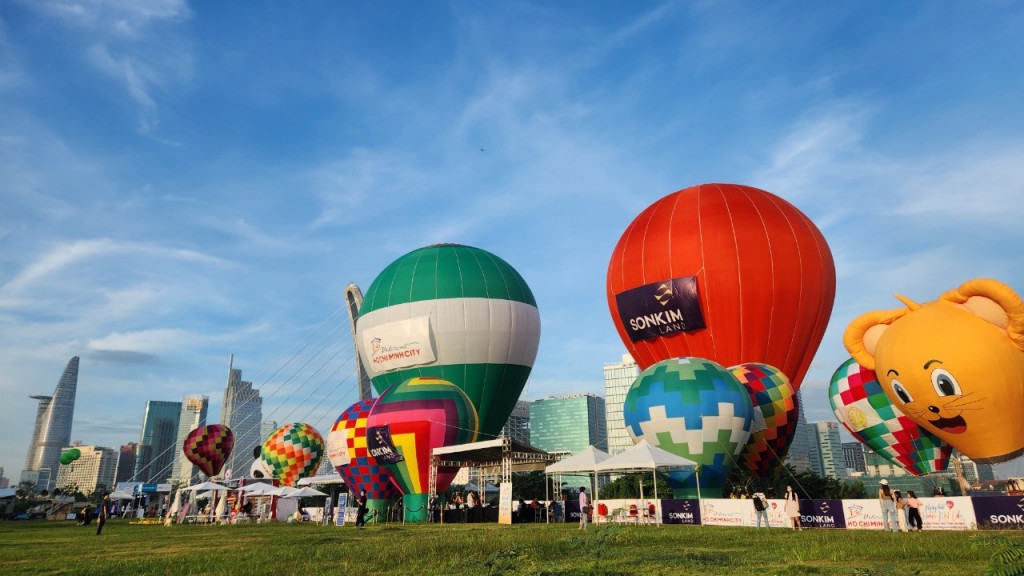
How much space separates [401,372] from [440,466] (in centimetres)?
868

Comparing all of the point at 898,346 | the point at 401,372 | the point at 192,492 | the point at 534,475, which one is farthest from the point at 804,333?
the point at 534,475

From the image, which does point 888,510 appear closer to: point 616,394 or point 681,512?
point 681,512

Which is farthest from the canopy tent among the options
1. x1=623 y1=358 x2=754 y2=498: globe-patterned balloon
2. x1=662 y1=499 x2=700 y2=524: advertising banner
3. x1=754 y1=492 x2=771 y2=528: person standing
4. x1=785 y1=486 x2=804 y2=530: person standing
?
x1=785 y1=486 x2=804 y2=530: person standing

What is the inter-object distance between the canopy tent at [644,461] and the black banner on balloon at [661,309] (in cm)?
792

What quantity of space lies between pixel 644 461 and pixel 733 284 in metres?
10.5

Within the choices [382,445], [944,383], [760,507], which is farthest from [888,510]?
[382,445]

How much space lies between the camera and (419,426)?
91.9 feet

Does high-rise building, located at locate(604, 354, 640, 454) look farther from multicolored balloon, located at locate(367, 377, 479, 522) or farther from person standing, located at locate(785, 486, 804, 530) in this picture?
person standing, located at locate(785, 486, 804, 530)

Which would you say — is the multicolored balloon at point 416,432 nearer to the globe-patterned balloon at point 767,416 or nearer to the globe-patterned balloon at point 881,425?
the globe-patterned balloon at point 767,416

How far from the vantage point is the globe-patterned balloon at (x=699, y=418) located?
78.8 ft

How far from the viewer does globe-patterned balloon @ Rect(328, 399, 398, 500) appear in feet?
102

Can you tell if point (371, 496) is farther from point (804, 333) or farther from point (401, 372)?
point (804, 333)

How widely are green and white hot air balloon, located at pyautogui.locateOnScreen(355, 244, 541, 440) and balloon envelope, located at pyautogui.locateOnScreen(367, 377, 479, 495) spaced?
5721 millimetres

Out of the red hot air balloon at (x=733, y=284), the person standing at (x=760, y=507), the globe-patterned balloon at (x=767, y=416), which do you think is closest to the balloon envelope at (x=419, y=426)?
the red hot air balloon at (x=733, y=284)
